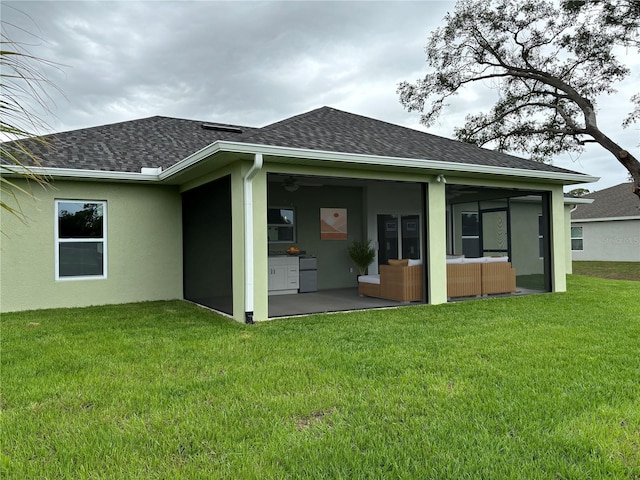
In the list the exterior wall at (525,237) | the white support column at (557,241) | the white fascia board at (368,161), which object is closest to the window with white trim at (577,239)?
the exterior wall at (525,237)

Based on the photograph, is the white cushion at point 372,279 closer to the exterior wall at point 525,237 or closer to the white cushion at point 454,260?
the white cushion at point 454,260

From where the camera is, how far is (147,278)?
29.9ft

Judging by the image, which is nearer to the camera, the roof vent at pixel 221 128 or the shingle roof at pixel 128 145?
the shingle roof at pixel 128 145

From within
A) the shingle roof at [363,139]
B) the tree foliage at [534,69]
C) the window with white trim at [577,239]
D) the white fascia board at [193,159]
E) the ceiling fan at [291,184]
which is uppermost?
the tree foliage at [534,69]

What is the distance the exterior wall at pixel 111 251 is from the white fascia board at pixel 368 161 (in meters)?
1.01

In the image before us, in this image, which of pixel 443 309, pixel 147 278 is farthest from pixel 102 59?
pixel 443 309

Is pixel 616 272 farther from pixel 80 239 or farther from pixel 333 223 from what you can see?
pixel 80 239

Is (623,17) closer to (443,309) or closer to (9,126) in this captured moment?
(443,309)

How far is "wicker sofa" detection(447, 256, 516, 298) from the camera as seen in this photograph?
360 inches

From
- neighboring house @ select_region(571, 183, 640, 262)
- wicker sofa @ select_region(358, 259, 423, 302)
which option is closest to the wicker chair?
wicker sofa @ select_region(358, 259, 423, 302)

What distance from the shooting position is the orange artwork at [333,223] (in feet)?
38.8

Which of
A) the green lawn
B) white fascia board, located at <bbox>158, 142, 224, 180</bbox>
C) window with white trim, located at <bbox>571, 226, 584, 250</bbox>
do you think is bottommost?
the green lawn

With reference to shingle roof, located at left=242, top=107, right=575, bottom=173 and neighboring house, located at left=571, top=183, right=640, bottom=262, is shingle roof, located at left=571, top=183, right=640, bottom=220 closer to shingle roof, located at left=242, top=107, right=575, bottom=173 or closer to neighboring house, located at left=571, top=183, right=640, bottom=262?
neighboring house, located at left=571, top=183, right=640, bottom=262

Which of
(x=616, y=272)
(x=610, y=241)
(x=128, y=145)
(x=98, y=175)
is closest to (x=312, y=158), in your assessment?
(x=98, y=175)
